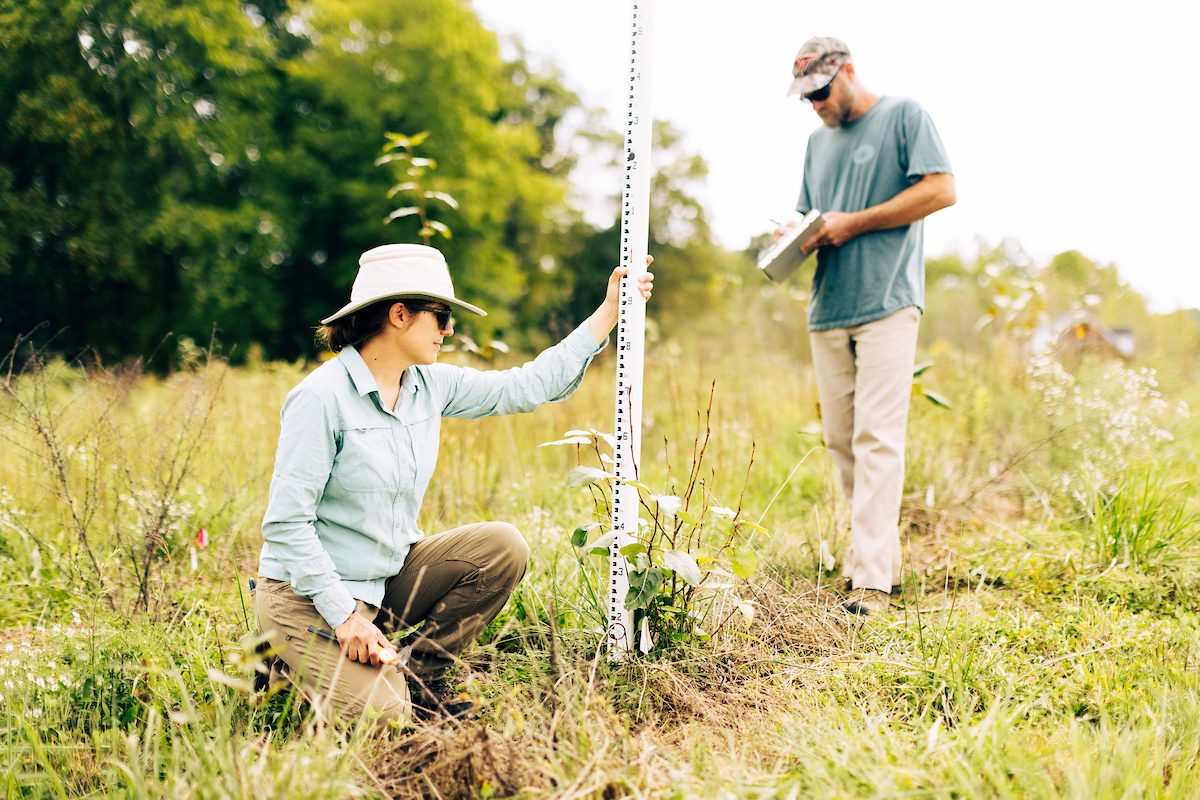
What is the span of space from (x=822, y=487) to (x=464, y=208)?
53.3 feet

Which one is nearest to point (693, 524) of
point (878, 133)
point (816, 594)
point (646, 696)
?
point (646, 696)

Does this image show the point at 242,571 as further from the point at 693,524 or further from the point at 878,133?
the point at 878,133

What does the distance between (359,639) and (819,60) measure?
2.68 m

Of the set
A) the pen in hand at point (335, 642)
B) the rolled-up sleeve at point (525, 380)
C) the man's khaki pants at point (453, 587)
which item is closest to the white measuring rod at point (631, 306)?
the rolled-up sleeve at point (525, 380)

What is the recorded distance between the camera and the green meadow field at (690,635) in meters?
1.82

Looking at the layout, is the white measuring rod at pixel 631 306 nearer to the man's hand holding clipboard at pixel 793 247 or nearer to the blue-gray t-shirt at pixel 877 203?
the man's hand holding clipboard at pixel 793 247

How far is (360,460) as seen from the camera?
7.41ft

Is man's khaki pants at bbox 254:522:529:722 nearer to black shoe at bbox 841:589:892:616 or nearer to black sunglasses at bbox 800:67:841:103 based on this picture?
black shoe at bbox 841:589:892:616

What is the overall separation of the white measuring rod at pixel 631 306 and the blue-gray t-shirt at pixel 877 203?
4.02ft

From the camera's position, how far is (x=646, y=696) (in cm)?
226

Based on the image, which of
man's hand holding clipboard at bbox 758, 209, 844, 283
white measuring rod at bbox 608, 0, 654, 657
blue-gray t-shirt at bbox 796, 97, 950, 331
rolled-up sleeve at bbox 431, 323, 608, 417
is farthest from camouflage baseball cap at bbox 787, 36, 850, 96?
rolled-up sleeve at bbox 431, 323, 608, 417

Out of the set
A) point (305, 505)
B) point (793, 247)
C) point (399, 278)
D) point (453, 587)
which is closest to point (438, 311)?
point (399, 278)

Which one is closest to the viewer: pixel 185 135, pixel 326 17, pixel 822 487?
pixel 822 487

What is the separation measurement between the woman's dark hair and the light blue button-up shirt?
0.21ft
